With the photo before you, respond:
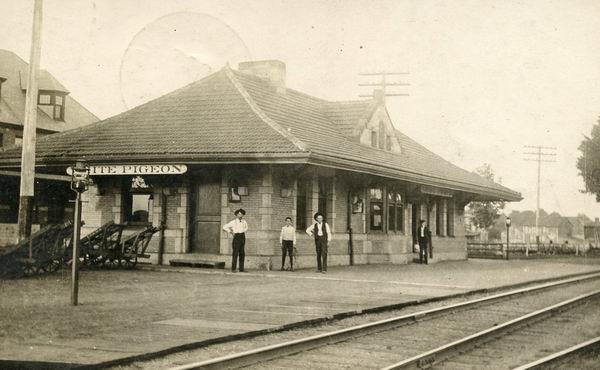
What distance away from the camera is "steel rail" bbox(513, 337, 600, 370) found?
6.81 m

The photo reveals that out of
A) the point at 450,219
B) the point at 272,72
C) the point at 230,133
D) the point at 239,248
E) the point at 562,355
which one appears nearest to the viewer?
the point at 562,355

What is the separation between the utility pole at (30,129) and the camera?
1625 centimetres

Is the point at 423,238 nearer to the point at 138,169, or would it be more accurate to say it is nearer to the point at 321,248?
the point at 321,248

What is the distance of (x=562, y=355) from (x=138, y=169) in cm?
A: 1405

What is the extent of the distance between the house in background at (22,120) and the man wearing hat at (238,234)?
7.87 m

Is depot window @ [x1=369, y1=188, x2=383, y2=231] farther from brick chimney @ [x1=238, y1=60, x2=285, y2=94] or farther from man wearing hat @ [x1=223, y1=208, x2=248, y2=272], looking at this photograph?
man wearing hat @ [x1=223, y1=208, x2=248, y2=272]

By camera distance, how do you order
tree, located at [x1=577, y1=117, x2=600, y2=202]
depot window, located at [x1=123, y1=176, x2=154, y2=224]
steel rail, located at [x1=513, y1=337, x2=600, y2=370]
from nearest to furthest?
steel rail, located at [x1=513, y1=337, x2=600, y2=370]
depot window, located at [x1=123, y1=176, x2=154, y2=224]
tree, located at [x1=577, y1=117, x2=600, y2=202]

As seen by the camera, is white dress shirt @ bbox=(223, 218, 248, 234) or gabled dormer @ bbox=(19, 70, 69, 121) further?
gabled dormer @ bbox=(19, 70, 69, 121)

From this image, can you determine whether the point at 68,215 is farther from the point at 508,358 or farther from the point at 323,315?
the point at 508,358

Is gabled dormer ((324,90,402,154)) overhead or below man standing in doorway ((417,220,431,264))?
overhead

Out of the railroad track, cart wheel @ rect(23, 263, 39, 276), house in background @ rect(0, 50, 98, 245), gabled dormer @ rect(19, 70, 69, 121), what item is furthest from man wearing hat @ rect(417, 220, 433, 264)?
gabled dormer @ rect(19, 70, 69, 121)

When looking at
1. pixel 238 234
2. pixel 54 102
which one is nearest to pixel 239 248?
pixel 238 234

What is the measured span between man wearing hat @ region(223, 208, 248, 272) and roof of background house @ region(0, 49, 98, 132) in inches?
775

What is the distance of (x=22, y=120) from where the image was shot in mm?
34375
